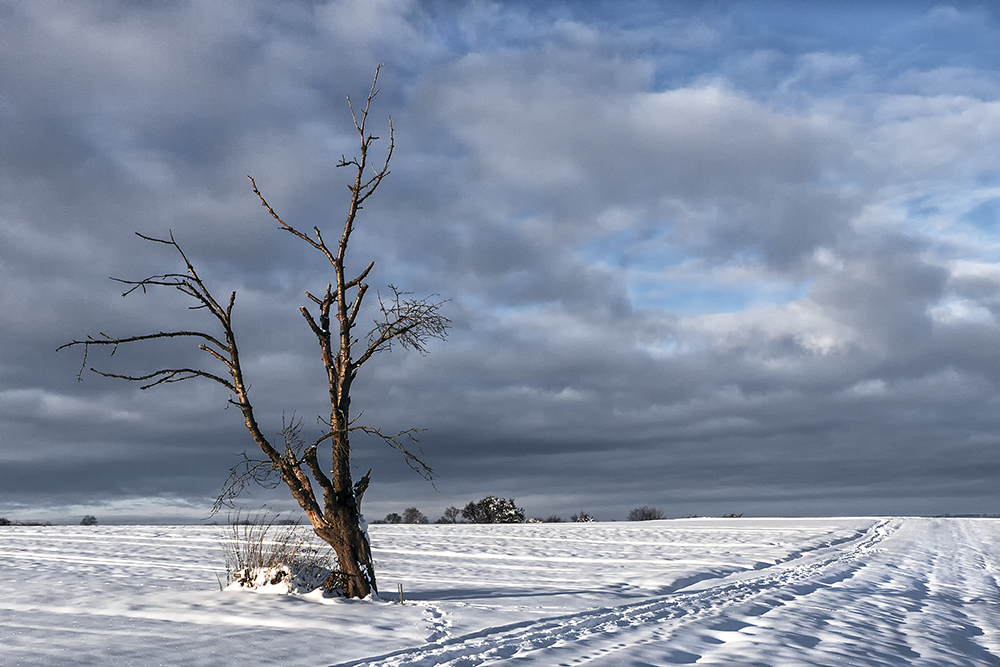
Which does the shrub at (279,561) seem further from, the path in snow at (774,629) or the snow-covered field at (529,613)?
the path in snow at (774,629)

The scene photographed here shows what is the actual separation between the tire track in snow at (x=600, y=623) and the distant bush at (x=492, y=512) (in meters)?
35.7

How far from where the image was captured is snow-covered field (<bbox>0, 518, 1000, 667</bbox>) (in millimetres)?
7652

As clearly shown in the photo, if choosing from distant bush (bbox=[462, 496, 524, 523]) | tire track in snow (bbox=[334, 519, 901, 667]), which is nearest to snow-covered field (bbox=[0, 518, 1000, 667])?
tire track in snow (bbox=[334, 519, 901, 667])

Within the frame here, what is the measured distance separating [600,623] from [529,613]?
1022 mm

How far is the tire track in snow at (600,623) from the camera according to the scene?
23.9 feet

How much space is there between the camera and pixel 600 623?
9.13 meters

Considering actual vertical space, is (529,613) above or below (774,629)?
above

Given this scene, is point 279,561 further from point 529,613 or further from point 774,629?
point 774,629

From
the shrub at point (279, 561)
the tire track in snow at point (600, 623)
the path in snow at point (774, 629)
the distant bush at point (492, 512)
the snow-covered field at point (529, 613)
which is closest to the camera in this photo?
the tire track in snow at point (600, 623)

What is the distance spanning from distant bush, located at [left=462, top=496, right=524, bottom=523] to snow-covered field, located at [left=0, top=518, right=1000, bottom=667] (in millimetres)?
31014

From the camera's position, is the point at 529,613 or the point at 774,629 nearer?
the point at 774,629

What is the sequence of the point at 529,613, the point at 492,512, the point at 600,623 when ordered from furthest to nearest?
the point at 492,512 < the point at 529,613 < the point at 600,623

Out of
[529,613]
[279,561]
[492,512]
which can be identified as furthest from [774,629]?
[492,512]

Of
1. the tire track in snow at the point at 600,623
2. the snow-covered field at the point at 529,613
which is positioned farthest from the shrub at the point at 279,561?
the tire track in snow at the point at 600,623
